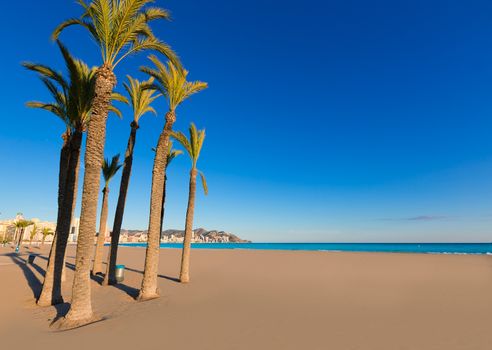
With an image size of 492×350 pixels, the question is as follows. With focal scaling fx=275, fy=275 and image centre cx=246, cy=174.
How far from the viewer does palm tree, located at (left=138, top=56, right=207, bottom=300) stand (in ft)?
36.7

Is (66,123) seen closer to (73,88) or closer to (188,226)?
(73,88)

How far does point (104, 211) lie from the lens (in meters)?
17.5

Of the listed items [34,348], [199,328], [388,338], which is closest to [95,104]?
[34,348]

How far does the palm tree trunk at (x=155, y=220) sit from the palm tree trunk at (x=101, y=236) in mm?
6705

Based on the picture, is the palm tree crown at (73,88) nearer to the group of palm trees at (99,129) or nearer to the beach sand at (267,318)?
the group of palm trees at (99,129)

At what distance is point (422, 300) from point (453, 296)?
6.14 feet

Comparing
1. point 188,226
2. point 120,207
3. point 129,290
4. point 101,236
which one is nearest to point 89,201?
point 120,207

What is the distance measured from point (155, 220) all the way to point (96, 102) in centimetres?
522

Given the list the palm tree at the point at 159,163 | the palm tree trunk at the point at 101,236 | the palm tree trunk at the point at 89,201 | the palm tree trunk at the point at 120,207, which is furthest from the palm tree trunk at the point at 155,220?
the palm tree trunk at the point at 101,236

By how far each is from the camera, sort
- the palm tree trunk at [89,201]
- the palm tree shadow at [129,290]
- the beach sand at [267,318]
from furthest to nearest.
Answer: the palm tree shadow at [129,290]
the palm tree trunk at [89,201]
the beach sand at [267,318]

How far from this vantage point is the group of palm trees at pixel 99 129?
8203mm

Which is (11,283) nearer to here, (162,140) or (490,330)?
(162,140)

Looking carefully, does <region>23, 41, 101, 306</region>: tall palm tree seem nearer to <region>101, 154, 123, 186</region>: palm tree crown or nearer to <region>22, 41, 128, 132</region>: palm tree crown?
<region>22, 41, 128, 132</region>: palm tree crown

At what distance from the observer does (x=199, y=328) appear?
7527mm
